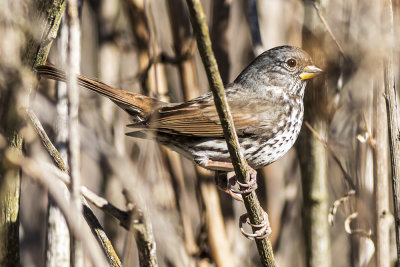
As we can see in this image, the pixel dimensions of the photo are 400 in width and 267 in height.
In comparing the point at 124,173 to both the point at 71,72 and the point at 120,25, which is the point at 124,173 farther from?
Result: the point at 120,25

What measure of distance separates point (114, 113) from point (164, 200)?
2.39 feet

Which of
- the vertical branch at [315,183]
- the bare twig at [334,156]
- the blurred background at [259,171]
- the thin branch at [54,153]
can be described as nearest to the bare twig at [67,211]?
the thin branch at [54,153]

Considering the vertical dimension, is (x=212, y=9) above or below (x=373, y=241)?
above

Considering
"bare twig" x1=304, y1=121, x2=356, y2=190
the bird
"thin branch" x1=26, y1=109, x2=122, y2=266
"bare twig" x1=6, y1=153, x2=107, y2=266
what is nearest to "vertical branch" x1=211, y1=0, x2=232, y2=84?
the bird

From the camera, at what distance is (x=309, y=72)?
3.11 metres

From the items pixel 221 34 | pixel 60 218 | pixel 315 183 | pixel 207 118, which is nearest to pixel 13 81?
pixel 60 218

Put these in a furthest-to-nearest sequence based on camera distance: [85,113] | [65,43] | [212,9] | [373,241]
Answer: [212,9] < [85,113] < [373,241] < [65,43]

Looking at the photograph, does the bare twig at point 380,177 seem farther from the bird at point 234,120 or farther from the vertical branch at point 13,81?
the vertical branch at point 13,81

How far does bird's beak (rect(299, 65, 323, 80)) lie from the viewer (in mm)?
3051

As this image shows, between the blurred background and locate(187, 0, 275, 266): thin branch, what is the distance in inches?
14.4

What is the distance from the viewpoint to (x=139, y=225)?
2.19 metres

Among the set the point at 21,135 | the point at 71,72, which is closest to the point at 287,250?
the point at 21,135

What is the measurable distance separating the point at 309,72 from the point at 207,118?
0.68 metres

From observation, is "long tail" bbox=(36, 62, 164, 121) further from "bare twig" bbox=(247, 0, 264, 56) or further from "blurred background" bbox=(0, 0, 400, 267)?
"bare twig" bbox=(247, 0, 264, 56)
